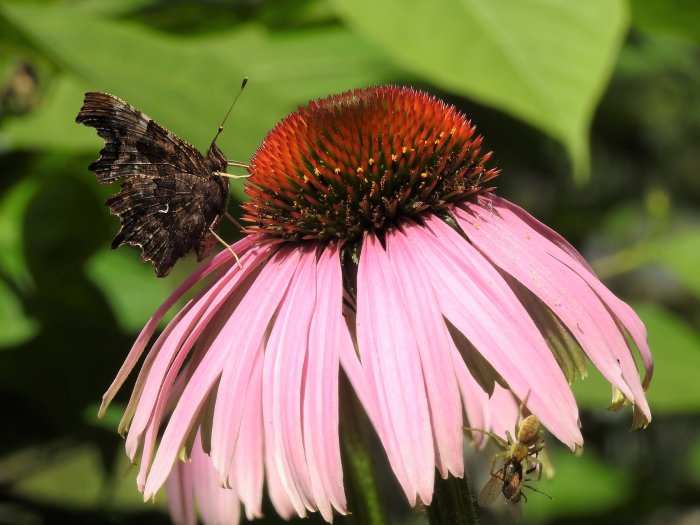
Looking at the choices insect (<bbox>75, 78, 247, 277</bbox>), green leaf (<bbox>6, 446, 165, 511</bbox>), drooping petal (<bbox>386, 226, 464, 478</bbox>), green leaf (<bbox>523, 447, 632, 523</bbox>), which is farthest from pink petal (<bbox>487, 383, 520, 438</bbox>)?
green leaf (<bbox>523, 447, 632, 523</bbox>)

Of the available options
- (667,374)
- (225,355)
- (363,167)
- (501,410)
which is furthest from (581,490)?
(225,355)

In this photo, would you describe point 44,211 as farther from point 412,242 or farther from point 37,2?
→ point 412,242

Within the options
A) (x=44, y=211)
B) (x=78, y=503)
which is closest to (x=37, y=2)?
(x=44, y=211)

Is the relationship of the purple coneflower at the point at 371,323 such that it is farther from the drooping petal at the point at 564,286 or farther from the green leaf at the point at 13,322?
the green leaf at the point at 13,322

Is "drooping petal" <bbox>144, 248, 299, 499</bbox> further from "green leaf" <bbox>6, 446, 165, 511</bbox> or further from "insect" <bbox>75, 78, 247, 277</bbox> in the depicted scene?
"green leaf" <bbox>6, 446, 165, 511</bbox>

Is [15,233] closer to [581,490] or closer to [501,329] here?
[501,329]
